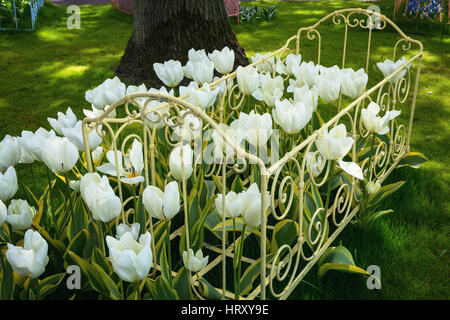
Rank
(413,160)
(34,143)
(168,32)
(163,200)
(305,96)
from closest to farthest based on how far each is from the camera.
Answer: (163,200) → (34,143) → (305,96) → (413,160) → (168,32)

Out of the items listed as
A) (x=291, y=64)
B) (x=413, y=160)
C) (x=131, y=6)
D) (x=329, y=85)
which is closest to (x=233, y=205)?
(x=329, y=85)

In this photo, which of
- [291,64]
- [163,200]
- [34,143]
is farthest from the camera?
[291,64]

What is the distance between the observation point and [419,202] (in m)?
3.14

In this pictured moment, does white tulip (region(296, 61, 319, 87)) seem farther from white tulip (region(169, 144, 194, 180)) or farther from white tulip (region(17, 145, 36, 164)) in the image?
white tulip (region(17, 145, 36, 164))

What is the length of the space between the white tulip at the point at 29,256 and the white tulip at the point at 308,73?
180 centimetres

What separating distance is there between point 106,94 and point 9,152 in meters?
0.53

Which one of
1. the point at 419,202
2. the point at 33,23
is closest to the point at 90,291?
the point at 419,202

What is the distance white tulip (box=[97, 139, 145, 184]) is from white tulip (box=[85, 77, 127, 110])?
0.44 m

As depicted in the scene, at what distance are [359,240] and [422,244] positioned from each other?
1.18 feet

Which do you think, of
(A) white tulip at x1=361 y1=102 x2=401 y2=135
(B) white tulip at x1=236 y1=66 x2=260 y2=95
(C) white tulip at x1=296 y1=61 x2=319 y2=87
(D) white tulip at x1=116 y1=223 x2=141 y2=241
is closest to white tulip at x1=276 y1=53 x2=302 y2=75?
(C) white tulip at x1=296 y1=61 x2=319 y2=87

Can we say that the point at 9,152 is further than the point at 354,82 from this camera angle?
No

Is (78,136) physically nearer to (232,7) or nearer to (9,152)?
(9,152)

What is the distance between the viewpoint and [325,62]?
611 centimetres

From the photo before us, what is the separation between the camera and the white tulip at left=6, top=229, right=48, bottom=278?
5.46ft
